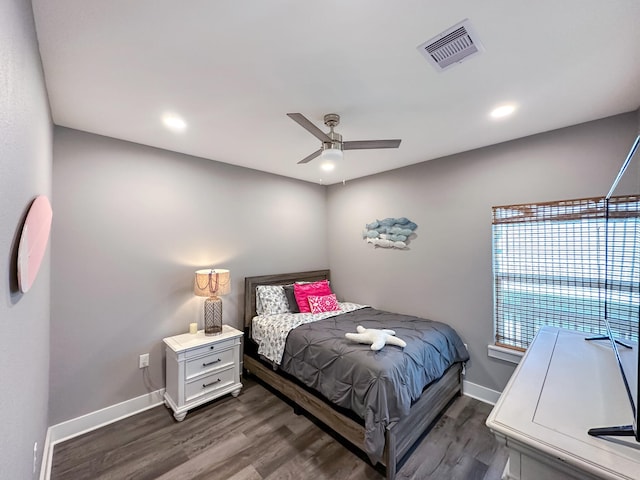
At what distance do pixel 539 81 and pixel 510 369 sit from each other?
2.53 m

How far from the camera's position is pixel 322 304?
3.42 m

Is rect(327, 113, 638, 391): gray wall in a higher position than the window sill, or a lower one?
higher

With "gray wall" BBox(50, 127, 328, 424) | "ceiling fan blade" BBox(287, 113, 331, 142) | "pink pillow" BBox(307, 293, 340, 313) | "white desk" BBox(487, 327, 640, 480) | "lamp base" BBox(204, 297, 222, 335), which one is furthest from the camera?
"pink pillow" BBox(307, 293, 340, 313)

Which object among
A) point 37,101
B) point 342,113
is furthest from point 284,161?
point 37,101

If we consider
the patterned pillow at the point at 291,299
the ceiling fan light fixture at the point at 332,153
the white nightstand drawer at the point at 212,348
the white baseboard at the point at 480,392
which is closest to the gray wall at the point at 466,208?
the white baseboard at the point at 480,392

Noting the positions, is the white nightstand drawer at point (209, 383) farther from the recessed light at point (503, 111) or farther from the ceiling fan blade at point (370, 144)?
the recessed light at point (503, 111)

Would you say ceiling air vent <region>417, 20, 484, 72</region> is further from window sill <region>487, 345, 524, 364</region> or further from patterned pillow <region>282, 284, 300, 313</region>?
patterned pillow <region>282, 284, 300, 313</region>

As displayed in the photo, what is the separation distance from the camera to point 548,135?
7.84 feet

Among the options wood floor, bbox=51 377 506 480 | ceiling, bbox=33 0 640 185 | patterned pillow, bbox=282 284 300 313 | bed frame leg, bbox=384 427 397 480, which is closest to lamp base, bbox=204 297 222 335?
wood floor, bbox=51 377 506 480

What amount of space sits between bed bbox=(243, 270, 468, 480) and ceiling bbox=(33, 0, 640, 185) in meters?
1.93

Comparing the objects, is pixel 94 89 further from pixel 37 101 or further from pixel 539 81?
pixel 539 81

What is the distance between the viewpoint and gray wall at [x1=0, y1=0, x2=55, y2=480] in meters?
0.83

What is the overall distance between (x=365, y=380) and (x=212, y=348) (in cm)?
160

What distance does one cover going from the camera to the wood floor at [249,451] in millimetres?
1841
